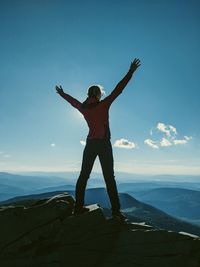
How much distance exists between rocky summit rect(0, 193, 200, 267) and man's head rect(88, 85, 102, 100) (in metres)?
4.86

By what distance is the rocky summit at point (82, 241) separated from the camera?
35.2ft

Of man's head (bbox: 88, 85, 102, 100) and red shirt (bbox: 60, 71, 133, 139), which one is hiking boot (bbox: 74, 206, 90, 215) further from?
man's head (bbox: 88, 85, 102, 100)

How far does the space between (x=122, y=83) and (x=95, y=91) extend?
3.87ft

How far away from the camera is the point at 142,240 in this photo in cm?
1146

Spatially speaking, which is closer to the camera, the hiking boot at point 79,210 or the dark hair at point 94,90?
the dark hair at point 94,90

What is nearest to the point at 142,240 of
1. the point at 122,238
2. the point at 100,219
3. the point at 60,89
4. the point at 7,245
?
the point at 122,238

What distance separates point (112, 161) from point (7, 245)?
524 cm

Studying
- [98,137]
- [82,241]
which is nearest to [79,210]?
[82,241]

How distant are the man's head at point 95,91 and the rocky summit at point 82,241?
4861 millimetres

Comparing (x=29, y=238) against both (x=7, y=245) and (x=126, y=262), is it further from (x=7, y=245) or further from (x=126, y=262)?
(x=126, y=262)

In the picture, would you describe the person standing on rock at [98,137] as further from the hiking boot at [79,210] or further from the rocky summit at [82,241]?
the rocky summit at [82,241]

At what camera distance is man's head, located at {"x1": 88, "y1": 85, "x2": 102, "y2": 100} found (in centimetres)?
1210

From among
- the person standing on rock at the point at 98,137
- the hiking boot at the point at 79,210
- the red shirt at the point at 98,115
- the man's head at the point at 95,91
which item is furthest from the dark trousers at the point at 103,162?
the man's head at the point at 95,91

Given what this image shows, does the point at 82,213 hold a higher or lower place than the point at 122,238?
higher
